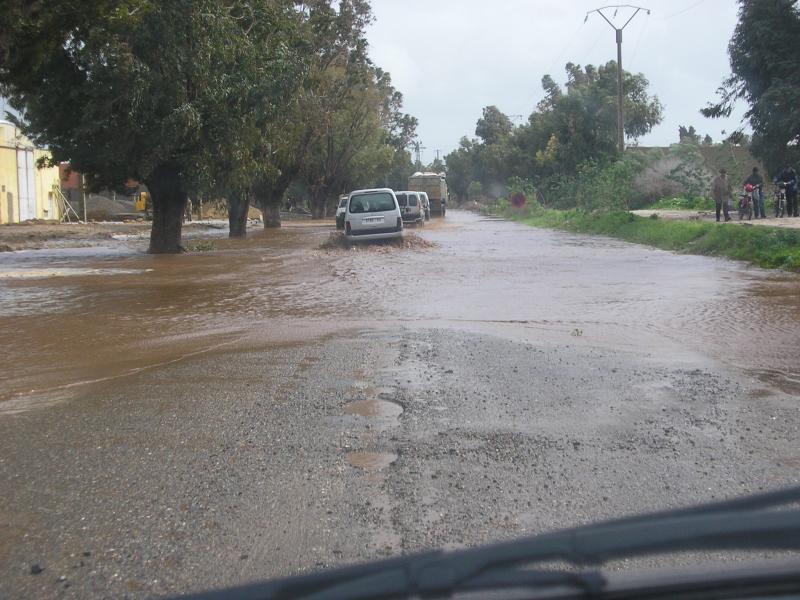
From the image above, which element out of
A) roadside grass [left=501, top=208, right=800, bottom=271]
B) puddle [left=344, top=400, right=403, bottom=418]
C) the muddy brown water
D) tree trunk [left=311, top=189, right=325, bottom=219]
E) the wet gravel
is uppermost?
tree trunk [left=311, top=189, right=325, bottom=219]

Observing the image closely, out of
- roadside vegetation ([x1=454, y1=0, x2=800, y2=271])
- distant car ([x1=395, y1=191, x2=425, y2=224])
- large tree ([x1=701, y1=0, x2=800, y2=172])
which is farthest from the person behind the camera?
distant car ([x1=395, y1=191, x2=425, y2=224])

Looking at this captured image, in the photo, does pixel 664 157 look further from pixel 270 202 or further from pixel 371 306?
pixel 371 306

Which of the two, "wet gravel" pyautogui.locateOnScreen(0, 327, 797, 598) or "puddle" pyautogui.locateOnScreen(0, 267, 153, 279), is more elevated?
"puddle" pyautogui.locateOnScreen(0, 267, 153, 279)

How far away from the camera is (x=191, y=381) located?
7.50m

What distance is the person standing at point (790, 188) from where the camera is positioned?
937 inches

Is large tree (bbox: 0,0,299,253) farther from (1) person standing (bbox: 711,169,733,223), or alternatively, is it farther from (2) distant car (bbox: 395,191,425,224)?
(2) distant car (bbox: 395,191,425,224)

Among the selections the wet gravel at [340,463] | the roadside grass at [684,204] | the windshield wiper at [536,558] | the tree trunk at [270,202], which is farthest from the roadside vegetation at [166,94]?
the roadside grass at [684,204]

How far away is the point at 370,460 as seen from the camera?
16.9 ft

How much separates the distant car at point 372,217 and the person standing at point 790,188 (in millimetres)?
10417

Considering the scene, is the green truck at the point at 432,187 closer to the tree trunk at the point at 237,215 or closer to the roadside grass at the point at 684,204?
the roadside grass at the point at 684,204

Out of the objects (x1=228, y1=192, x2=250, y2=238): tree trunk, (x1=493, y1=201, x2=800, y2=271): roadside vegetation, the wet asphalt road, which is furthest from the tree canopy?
the wet asphalt road

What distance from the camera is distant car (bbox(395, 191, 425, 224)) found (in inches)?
1643

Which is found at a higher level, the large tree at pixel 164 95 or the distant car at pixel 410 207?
the large tree at pixel 164 95

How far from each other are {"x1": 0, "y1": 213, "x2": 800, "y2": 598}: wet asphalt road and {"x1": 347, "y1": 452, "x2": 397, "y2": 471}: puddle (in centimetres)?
2
